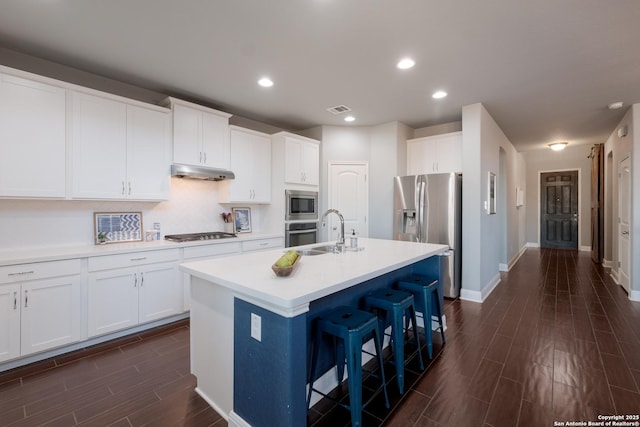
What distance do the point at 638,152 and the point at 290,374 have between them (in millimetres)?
5323

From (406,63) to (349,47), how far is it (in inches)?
25.6

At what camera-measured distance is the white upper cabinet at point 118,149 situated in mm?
2801

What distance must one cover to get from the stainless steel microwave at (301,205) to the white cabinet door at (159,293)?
178 cm

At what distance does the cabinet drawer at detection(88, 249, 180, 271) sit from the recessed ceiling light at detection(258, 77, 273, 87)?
2119mm

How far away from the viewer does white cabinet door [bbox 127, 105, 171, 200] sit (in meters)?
3.13

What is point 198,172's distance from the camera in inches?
140

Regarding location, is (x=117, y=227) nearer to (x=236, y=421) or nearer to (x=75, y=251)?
(x=75, y=251)

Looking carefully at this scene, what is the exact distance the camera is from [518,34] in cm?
235

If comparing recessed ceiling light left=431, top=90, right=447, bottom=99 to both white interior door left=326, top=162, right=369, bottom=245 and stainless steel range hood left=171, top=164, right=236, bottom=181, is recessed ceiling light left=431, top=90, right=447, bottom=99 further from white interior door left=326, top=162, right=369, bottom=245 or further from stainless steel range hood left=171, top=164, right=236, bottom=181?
stainless steel range hood left=171, top=164, right=236, bottom=181

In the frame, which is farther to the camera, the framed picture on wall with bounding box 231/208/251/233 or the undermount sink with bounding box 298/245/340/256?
the framed picture on wall with bounding box 231/208/251/233

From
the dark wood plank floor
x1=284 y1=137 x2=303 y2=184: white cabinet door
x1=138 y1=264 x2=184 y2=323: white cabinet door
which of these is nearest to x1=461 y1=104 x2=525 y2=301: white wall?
the dark wood plank floor

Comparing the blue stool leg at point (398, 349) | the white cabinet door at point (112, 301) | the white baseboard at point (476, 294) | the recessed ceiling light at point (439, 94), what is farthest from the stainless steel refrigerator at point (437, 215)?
the white cabinet door at point (112, 301)

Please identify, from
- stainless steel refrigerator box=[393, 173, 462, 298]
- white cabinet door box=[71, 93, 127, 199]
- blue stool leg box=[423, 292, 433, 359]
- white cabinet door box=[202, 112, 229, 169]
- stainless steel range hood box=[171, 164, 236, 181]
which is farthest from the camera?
stainless steel refrigerator box=[393, 173, 462, 298]

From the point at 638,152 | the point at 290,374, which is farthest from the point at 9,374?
the point at 638,152
